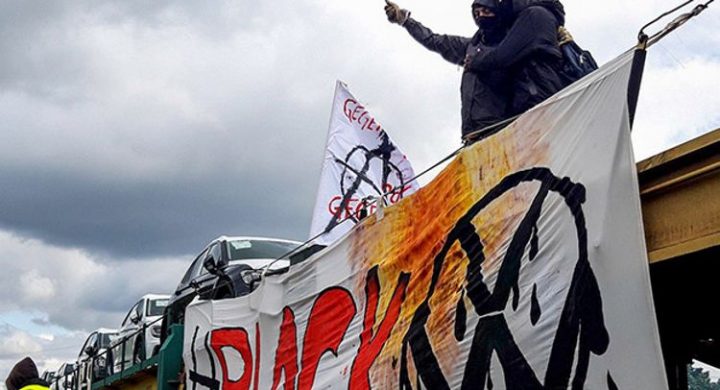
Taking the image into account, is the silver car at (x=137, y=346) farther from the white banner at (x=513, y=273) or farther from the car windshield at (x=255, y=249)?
the white banner at (x=513, y=273)

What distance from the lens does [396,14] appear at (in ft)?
25.2

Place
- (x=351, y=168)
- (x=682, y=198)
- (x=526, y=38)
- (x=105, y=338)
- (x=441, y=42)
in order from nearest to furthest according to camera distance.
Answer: (x=682, y=198) < (x=526, y=38) < (x=441, y=42) < (x=351, y=168) < (x=105, y=338)

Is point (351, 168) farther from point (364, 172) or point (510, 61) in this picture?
point (510, 61)

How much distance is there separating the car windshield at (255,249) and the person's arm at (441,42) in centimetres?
509

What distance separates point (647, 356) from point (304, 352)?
408cm

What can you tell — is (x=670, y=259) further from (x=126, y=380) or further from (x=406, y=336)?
(x=126, y=380)

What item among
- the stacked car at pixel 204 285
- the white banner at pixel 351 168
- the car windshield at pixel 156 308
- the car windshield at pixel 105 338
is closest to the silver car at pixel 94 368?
the stacked car at pixel 204 285

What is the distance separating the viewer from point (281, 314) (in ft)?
27.0

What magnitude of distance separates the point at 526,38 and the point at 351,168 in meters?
3.66

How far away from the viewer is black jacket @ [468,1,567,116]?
584 cm

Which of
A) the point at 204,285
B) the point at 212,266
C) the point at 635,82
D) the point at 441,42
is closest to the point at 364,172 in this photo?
the point at 212,266

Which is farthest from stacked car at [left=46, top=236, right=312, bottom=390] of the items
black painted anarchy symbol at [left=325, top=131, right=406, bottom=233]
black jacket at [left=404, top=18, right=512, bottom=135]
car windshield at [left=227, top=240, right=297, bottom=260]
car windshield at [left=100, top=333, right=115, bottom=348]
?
car windshield at [left=100, top=333, right=115, bottom=348]

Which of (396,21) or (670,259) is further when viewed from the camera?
(396,21)

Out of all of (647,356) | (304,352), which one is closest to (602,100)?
(647,356)
